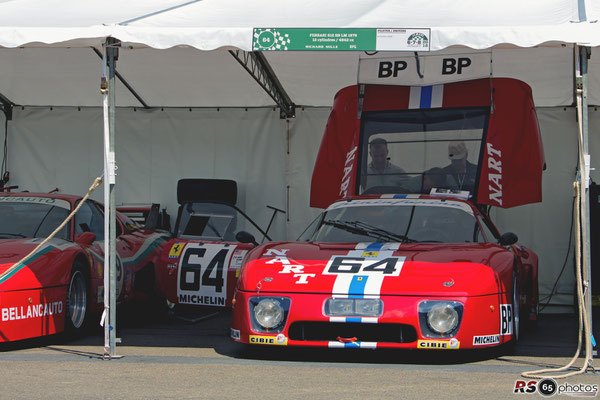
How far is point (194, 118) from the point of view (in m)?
13.4

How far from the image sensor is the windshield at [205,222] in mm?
10289

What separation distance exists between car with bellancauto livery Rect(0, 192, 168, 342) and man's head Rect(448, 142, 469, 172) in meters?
3.48

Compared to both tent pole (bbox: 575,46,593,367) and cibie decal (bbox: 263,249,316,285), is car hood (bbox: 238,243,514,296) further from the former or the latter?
tent pole (bbox: 575,46,593,367)

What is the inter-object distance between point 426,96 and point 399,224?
3.19m

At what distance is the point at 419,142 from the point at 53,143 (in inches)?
246

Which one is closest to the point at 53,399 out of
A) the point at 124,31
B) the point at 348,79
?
the point at 124,31

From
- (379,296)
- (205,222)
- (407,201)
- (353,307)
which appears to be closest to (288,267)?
(353,307)

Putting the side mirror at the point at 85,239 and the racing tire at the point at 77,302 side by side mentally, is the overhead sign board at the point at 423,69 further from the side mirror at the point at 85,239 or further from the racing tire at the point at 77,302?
the racing tire at the point at 77,302

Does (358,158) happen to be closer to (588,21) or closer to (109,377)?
(588,21)

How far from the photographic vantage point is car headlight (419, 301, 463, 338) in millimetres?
5934

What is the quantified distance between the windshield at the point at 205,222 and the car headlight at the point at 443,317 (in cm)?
428

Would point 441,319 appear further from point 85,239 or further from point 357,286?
point 85,239

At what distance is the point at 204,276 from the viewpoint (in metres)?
8.60

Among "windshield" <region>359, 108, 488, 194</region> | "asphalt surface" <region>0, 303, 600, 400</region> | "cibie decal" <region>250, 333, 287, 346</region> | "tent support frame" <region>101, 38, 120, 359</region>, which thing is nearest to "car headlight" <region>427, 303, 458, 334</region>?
"asphalt surface" <region>0, 303, 600, 400</region>
